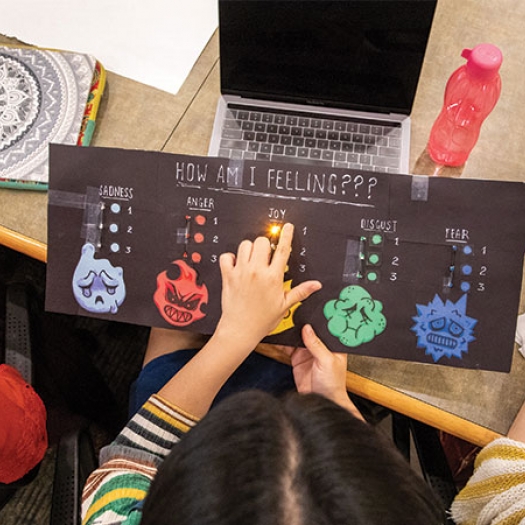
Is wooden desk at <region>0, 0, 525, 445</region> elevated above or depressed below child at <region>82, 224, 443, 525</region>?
above

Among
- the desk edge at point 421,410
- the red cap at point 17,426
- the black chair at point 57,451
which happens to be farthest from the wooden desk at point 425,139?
the red cap at point 17,426

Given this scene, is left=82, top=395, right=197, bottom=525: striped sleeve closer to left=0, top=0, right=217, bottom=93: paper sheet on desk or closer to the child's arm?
the child's arm

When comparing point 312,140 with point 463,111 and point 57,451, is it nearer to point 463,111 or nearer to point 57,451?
point 463,111

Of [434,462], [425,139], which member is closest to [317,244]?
[425,139]

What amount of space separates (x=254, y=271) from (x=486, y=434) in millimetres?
398

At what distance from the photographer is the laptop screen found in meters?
0.81

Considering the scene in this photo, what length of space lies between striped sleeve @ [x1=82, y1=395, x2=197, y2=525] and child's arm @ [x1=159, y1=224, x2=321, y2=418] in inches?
1.0

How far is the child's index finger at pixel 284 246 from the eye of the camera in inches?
31.7

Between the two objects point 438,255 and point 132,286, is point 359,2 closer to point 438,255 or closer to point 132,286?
point 438,255

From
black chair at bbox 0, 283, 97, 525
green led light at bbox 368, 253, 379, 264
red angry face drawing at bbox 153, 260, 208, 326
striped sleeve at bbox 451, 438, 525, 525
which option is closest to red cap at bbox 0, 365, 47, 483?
black chair at bbox 0, 283, 97, 525

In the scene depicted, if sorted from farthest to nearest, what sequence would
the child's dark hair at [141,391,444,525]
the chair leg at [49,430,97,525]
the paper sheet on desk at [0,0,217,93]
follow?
the paper sheet on desk at [0,0,217,93], the chair leg at [49,430,97,525], the child's dark hair at [141,391,444,525]

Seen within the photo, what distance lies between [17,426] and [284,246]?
0.52 meters

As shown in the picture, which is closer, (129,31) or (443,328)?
(443,328)

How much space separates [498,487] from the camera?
0.77 m
